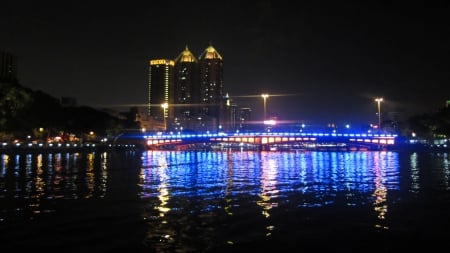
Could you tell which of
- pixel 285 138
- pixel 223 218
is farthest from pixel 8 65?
pixel 223 218

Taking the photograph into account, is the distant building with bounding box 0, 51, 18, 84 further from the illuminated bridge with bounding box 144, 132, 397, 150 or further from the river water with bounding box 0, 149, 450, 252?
the river water with bounding box 0, 149, 450, 252

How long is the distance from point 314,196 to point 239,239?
12217 millimetres

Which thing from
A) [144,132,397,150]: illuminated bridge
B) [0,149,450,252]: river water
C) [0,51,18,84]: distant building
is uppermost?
[0,51,18,84]: distant building

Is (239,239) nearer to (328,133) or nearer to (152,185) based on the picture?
(152,185)

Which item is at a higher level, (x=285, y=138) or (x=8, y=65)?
(x=8, y=65)

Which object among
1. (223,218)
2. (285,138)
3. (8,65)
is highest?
(8,65)

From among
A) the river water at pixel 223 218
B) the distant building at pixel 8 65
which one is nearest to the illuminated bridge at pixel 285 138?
the distant building at pixel 8 65

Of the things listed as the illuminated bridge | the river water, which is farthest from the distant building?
the river water

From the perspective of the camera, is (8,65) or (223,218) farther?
(8,65)

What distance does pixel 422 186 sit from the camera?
32875mm

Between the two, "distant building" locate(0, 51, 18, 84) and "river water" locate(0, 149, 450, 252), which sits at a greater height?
"distant building" locate(0, 51, 18, 84)

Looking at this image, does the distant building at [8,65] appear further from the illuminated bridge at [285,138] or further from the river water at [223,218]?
the river water at [223,218]

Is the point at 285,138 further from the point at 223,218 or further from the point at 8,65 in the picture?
the point at 223,218

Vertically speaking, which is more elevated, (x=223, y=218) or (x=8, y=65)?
(x=8, y=65)
